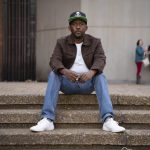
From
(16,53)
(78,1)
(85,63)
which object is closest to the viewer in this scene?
(85,63)

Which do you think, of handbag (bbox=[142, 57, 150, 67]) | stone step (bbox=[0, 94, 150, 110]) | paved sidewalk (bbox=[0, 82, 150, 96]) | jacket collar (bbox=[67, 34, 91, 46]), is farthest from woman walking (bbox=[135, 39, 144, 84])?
jacket collar (bbox=[67, 34, 91, 46])

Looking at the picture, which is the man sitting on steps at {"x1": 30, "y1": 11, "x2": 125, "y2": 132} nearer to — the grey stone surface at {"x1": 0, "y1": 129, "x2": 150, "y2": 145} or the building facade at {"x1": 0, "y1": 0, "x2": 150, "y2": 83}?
the grey stone surface at {"x1": 0, "y1": 129, "x2": 150, "y2": 145}

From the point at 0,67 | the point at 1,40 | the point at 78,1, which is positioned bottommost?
the point at 0,67

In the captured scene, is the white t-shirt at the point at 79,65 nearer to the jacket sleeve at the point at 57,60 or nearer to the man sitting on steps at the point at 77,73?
the man sitting on steps at the point at 77,73

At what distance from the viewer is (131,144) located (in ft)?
16.6

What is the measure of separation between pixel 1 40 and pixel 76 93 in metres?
7.83

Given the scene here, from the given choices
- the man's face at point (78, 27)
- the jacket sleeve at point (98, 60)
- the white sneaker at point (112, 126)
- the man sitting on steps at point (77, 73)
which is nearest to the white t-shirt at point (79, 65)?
the man sitting on steps at point (77, 73)

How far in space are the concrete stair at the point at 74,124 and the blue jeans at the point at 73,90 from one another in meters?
0.20

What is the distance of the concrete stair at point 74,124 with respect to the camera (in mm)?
5047

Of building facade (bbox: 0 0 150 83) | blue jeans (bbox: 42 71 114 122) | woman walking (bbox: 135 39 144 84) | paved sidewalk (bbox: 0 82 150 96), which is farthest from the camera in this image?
building facade (bbox: 0 0 150 83)

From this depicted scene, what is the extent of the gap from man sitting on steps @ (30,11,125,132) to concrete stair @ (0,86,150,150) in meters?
0.13

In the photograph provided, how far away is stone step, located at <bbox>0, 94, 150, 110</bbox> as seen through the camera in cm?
570

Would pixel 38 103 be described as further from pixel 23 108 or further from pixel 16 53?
pixel 16 53

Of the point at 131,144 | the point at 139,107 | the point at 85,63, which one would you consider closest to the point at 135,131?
the point at 131,144
